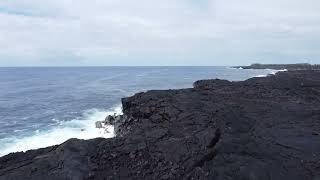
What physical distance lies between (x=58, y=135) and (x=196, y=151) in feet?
68.7

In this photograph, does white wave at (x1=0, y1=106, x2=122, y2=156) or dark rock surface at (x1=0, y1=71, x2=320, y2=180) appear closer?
dark rock surface at (x1=0, y1=71, x2=320, y2=180)

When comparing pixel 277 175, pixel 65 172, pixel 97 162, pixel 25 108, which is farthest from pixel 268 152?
pixel 25 108

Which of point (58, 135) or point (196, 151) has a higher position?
point (196, 151)

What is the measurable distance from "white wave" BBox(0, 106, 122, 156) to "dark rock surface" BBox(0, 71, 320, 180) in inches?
420

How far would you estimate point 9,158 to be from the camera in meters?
17.4

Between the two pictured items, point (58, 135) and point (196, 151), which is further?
point (58, 135)

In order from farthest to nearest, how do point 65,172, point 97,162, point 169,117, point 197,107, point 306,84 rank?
point 306,84 → point 197,107 → point 169,117 → point 97,162 → point 65,172

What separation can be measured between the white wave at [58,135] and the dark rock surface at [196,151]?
10656 millimetres

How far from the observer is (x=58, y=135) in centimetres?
3562

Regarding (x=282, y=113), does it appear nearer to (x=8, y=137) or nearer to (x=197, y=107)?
(x=197, y=107)

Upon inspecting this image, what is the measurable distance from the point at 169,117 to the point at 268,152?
6830mm

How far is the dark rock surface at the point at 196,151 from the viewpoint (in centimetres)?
1556

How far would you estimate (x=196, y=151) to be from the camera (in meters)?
17.0

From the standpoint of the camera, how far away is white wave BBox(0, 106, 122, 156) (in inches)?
1239
